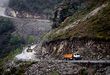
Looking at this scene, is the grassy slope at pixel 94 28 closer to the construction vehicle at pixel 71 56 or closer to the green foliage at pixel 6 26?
the construction vehicle at pixel 71 56

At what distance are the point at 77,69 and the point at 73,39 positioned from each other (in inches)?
387

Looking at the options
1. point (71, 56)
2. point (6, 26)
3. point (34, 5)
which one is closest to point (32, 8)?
point (34, 5)

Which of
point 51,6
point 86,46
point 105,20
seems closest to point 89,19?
point 105,20

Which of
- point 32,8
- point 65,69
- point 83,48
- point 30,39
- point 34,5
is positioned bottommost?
point 30,39

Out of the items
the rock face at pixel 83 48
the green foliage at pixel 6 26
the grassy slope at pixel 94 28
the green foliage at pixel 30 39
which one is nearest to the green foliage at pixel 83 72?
the rock face at pixel 83 48

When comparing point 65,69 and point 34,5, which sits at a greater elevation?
point 34,5

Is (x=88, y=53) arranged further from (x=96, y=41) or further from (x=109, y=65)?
(x=109, y=65)

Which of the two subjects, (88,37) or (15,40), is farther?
(15,40)

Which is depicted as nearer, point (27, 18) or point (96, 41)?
point (96, 41)

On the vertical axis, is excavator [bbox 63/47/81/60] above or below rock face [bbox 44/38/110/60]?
below

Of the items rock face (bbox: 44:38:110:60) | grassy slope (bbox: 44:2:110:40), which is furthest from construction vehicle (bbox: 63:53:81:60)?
grassy slope (bbox: 44:2:110:40)

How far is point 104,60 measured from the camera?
56.2m

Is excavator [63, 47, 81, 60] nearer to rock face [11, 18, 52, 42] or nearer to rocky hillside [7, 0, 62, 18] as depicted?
rock face [11, 18, 52, 42]

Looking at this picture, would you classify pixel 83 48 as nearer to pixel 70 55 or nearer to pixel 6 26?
pixel 70 55
